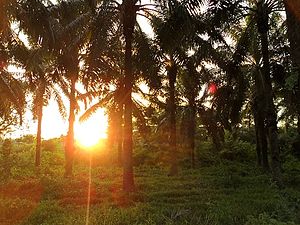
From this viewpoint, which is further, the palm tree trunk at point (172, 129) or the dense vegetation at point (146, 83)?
the palm tree trunk at point (172, 129)

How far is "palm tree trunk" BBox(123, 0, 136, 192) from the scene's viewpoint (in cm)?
1805

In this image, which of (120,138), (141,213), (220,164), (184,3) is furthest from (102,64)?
(220,164)

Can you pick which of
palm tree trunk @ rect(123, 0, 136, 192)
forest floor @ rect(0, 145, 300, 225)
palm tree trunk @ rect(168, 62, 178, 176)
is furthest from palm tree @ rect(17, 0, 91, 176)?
palm tree trunk @ rect(168, 62, 178, 176)

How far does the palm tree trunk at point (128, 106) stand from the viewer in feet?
59.2

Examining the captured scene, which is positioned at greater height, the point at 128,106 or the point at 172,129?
the point at 172,129

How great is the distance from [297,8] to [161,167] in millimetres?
26535

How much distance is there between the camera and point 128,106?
61.2 feet

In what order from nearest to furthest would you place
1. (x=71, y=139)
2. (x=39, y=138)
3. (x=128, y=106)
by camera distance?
(x=128, y=106), (x=71, y=139), (x=39, y=138)

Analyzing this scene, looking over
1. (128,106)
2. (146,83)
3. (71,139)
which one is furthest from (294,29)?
(71,139)

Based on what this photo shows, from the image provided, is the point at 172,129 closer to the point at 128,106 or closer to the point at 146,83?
the point at 146,83

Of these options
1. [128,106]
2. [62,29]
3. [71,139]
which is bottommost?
[71,139]

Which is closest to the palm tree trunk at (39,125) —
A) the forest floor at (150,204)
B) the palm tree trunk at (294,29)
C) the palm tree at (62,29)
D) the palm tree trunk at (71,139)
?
the palm tree at (62,29)

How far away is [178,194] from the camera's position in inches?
725

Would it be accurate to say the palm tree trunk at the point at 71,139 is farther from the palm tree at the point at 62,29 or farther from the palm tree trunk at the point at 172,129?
the palm tree trunk at the point at 172,129
